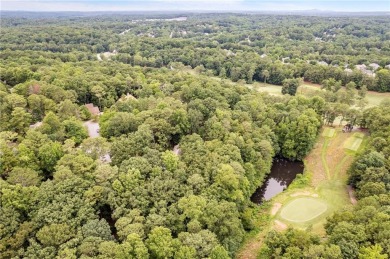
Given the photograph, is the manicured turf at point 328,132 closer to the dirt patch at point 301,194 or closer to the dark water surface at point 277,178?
the dark water surface at point 277,178

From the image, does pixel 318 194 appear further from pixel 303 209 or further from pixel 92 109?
pixel 92 109

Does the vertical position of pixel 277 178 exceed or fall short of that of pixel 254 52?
it falls short

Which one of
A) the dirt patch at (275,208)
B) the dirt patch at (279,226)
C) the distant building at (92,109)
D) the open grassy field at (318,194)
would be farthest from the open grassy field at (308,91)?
the dirt patch at (279,226)

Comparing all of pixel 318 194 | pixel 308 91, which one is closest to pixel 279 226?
pixel 318 194

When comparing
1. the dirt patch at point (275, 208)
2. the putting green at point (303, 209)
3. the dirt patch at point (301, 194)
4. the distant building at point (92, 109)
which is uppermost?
the distant building at point (92, 109)

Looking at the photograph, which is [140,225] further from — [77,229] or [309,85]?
[309,85]
